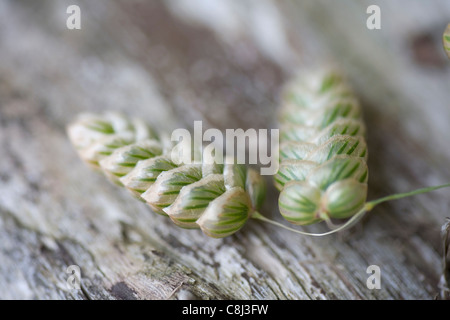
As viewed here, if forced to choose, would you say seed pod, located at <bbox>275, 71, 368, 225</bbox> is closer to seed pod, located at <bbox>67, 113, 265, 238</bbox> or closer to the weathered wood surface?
seed pod, located at <bbox>67, 113, 265, 238</bbox>

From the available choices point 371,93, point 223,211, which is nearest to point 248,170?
point 223,211

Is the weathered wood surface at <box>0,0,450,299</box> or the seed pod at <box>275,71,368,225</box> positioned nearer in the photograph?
the seed pod at <box>275,71,368,225</box>

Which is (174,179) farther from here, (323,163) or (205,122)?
(205,122)

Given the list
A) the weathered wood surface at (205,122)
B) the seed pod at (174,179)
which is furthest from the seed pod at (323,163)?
the weathered wood surface at (205,122)

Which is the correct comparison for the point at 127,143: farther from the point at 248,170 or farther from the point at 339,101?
the point at 339,101

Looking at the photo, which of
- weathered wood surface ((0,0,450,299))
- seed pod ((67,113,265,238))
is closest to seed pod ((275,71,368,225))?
seed pod ((67,113,265,238))

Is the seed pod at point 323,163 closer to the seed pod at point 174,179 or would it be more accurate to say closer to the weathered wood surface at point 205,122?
the seed pod at point 174,179
